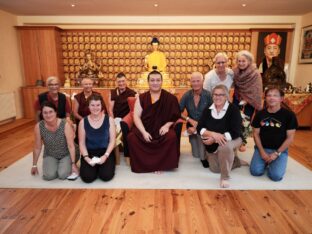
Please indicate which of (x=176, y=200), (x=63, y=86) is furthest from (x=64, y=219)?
(x=63, y=86)

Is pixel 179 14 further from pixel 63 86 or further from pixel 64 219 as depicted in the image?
pixel 64 219

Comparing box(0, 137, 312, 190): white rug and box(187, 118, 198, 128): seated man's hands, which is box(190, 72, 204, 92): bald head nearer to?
box(187, 118, 198, 128): seated man's hands

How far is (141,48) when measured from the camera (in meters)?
5.49

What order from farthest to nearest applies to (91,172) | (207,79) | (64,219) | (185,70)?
(185,70) < (207,79) < (91,172) < (64,219)

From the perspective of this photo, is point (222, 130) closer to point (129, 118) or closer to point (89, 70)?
point (129, 118)

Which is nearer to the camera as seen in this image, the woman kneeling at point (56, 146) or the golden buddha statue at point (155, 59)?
the woman kneeling at point (56, 146)

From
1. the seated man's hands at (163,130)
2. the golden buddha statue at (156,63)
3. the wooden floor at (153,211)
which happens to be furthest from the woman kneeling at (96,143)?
the golden buddha statue at (156,63)

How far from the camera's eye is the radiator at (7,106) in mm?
4574

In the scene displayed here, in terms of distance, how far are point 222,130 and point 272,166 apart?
25.6 inches

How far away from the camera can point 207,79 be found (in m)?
3.02

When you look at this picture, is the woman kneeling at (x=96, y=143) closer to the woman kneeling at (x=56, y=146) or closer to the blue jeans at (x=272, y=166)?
A: the woman kneeling at (x=56, y=146)

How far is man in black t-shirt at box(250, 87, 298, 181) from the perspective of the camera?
228 centimetres

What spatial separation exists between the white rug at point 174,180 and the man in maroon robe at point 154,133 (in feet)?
0.44

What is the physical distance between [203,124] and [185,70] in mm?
3412
